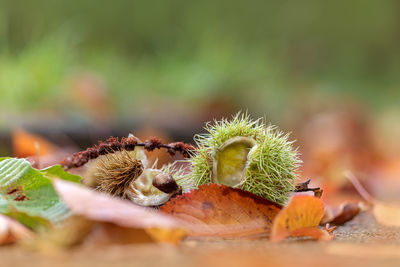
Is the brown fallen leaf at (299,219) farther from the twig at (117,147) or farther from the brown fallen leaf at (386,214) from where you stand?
the brown fallen leaf at (386,214)

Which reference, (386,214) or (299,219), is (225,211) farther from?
(386,214)

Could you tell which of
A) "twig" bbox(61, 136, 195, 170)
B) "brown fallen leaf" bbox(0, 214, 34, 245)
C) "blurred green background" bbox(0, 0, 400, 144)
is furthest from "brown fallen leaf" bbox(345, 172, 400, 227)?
"blurred green background" bbox(0, 0, 400, 144)

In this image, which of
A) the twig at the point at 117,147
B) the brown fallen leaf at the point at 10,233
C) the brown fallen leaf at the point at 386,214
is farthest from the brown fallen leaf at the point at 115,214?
the brown fallen leaf at the point at 386,214

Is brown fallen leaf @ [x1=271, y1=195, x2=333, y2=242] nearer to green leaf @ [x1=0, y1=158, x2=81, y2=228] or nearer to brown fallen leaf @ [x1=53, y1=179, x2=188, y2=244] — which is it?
brown fallen leaf @ [x1=53, y1=179, x2=188, y2=244]

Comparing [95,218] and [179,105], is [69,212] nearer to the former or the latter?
[95,218]

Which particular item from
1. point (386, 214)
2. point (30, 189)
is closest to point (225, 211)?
point (30, 189)
